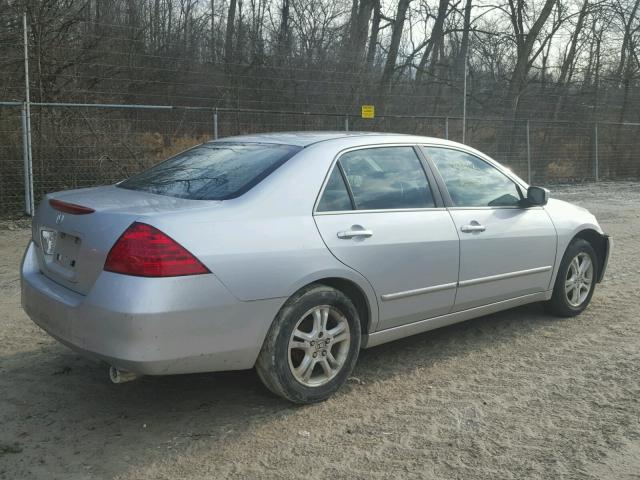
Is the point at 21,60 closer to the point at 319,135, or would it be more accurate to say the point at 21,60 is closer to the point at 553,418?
the point at 319,135

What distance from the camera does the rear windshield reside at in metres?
3.58

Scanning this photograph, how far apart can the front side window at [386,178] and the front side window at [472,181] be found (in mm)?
218

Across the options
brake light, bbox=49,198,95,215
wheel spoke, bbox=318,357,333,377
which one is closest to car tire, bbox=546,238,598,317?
wheel spoke, bbox=318,357,333,377

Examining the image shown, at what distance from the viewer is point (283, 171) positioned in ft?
11.9

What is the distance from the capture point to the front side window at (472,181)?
4484 mm

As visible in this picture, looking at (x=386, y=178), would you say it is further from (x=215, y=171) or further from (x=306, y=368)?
(x=306, y=368)

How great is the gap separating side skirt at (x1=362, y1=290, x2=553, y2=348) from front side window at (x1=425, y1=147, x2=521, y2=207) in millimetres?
726

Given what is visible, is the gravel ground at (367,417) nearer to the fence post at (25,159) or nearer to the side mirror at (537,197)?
the side mirror at (537,197)

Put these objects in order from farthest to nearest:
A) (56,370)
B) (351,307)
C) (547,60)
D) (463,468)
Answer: (547,60) < (56,370) < (351,307) < (463,468)

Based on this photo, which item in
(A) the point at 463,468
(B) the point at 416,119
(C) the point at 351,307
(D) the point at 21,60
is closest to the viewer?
(A) the point at 463,468

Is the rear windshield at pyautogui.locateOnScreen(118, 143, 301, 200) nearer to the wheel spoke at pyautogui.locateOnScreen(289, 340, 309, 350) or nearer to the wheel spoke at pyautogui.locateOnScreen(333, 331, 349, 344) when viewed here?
the wheel spoke at pyautogui.locateOnScreen(289, 340, 309, 350)

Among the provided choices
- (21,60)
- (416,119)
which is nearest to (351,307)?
(21,60)

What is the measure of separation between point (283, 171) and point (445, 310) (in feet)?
4.91

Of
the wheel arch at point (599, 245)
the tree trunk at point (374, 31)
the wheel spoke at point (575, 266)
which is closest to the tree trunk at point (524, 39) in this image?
the tree trunk at point (374, 31)
